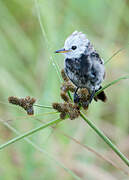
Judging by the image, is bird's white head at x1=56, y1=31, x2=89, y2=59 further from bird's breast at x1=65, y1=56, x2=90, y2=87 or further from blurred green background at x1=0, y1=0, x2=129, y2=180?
blurred green background at x1=0, y1=0, x2=129, y2=180

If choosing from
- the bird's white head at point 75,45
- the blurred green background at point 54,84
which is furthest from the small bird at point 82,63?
the blurred green background at point 54,84

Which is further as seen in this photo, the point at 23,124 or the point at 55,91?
the point at 23,124

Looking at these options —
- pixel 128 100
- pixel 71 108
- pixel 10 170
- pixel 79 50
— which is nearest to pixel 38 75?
pixel 128 100

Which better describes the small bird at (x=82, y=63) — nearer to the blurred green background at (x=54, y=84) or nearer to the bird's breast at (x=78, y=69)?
the bird's breast at (x=78, y=69)

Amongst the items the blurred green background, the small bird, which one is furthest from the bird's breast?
the blurred green background

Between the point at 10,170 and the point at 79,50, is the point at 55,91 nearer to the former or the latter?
the point at 10,170
